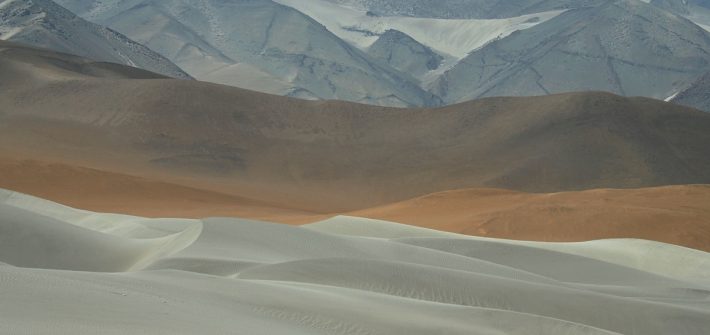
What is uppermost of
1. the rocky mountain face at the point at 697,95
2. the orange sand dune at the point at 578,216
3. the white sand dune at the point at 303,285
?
the rocky mountain face at the point at 697,95

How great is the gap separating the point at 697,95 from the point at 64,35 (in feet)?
286

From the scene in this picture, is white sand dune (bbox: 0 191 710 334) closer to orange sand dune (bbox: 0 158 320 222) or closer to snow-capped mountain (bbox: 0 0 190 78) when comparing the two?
orange sand dune (bbox: 0 158 320 222)

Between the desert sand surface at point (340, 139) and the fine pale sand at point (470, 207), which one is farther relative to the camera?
the desert sand surface at point (340, 139)

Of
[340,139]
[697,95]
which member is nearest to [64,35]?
[340,139]

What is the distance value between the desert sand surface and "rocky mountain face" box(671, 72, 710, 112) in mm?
78637

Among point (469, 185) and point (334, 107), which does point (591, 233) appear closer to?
point (469, 185)

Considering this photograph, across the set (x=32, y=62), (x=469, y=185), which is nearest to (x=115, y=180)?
(x=469, y=185)

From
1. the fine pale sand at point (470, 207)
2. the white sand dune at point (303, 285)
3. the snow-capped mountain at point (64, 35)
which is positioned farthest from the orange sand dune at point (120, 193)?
the snow-capped mountain at point (64, 35)

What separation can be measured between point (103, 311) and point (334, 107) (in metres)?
67.0

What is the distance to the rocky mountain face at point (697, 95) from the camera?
148 m

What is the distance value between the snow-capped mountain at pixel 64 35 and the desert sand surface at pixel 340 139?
1600 inches

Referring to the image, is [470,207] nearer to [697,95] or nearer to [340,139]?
[340,139]

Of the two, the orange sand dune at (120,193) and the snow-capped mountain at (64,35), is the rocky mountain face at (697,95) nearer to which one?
the snow-capped mountain at (64,35)

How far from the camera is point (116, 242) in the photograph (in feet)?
60.6
